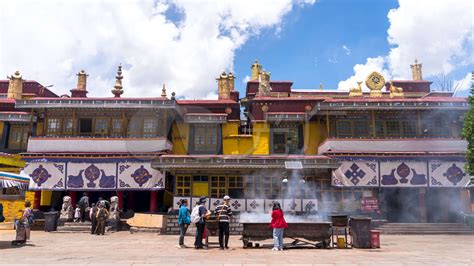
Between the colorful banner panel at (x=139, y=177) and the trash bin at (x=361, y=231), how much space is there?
13631 millimetres

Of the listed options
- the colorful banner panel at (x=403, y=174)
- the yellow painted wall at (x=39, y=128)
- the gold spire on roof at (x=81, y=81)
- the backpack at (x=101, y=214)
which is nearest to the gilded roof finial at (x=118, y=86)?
the gold spire on roof at (x=81, y=81)

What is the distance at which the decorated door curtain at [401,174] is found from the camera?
24688 mm

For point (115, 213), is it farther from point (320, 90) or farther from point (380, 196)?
point (320, 90)

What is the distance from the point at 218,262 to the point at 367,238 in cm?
652

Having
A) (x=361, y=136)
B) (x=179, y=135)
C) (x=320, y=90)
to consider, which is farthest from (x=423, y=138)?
(x=179, y=135)

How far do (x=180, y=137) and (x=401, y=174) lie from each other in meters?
14.6

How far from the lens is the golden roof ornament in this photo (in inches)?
1156

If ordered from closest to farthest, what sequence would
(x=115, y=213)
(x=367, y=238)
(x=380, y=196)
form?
(x=367, y=238), (x=115, y=213), (x=380, y=196)

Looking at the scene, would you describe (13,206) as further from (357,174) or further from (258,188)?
(357,174)

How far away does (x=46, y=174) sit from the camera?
997 inches

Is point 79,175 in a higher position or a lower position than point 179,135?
lower

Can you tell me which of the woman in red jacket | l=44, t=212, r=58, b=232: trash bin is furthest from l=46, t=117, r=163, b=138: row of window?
the woman in red jacket

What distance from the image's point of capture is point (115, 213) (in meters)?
22.9

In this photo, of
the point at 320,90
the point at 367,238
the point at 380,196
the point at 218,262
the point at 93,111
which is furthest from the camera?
the point at 320,90
